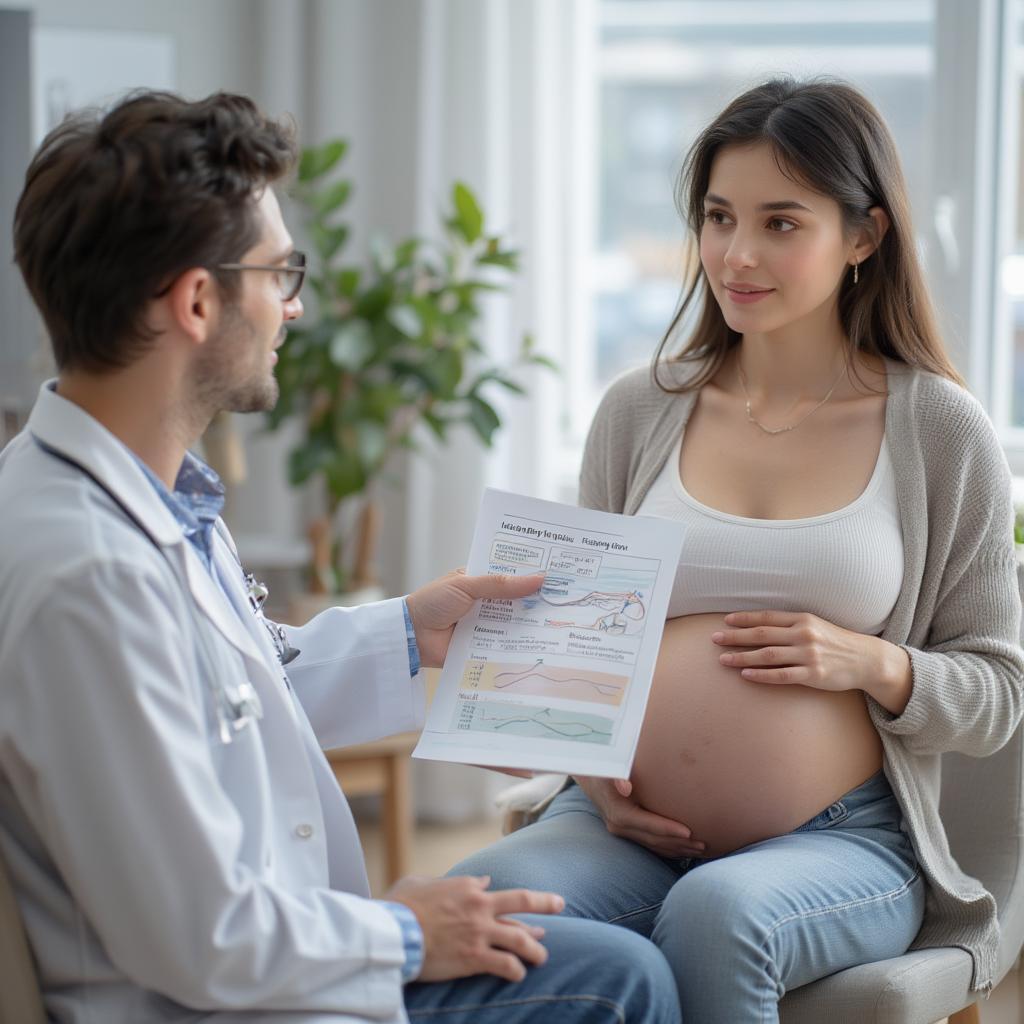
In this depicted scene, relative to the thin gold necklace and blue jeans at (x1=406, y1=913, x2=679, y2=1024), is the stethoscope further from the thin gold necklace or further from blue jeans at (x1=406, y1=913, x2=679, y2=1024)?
the thin gold necklace

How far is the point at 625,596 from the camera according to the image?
140cm

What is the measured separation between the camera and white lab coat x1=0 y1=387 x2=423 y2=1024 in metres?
0.97

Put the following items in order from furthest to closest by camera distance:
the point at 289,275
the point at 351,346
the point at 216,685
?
the point at 351,346, the point at 289,275, the point at 216,685

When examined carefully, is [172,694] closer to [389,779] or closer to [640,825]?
[640,825]

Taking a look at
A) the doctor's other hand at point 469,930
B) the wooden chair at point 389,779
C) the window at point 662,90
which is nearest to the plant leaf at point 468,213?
the window at point 662,90

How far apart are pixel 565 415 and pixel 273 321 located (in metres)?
2.15

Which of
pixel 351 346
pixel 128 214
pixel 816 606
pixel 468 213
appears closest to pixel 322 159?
pixel 468 213

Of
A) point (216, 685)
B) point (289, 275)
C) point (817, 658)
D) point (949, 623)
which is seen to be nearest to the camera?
point (216, 685)

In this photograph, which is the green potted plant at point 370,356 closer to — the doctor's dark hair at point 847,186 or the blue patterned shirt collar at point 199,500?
the doctor's dark hair at point 847,186

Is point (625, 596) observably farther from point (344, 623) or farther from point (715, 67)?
point (715, 67)

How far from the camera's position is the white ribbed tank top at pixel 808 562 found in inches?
59.4

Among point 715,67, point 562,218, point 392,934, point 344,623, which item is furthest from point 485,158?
point 392,934

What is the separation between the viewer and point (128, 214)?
1.06 meters

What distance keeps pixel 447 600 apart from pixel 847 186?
696mm
